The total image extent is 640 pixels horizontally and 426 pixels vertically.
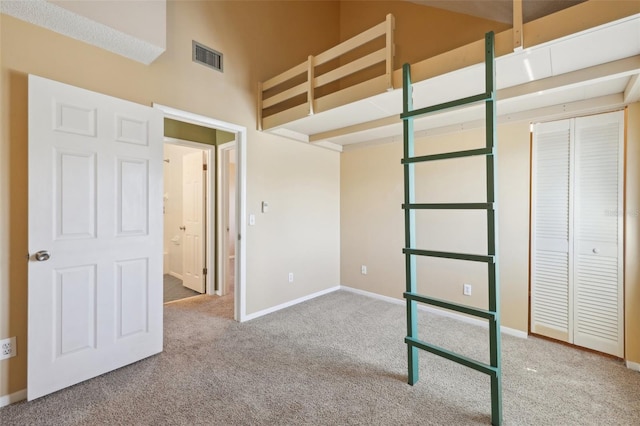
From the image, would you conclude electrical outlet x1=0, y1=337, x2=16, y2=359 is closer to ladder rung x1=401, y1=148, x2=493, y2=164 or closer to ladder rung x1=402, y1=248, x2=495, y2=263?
ladder rung x1=402, y1=248, x2=495, y2=263

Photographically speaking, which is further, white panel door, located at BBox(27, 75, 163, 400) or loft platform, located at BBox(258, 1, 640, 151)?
white panel door, located at BBox(27, 75, 163, 400)

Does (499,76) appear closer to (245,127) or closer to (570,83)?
(570,83)

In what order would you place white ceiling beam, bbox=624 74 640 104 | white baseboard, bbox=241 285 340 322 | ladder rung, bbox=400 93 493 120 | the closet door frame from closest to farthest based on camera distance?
ladder rung, bbox=400 93 493 120, white ceiling beam, bbox=624 74 640 104, the closet door frame, white baseboard, bbox=241 285 340 322

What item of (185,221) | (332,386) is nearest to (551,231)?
(332,386)

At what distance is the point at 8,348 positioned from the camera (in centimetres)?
185

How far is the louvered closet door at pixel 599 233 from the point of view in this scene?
7.79 feet

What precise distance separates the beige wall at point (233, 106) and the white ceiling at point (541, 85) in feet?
2.34

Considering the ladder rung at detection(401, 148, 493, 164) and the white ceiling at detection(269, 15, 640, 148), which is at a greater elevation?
the white ceiling at detection(269, 15, 640, 148)

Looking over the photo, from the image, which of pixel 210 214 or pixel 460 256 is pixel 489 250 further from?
pixel 210 214

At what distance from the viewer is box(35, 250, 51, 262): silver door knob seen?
184 centimetres

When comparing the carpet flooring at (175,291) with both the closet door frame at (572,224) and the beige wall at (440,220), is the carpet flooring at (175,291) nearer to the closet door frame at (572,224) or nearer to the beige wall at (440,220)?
the beige wall at (440,220)

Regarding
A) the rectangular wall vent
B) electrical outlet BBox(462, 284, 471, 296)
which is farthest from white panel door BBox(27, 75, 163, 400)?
electrical outlet BBox(462, 284, 471, 296)

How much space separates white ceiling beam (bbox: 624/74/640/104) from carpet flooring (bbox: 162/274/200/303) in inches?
195

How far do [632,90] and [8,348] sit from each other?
4.58 metres
